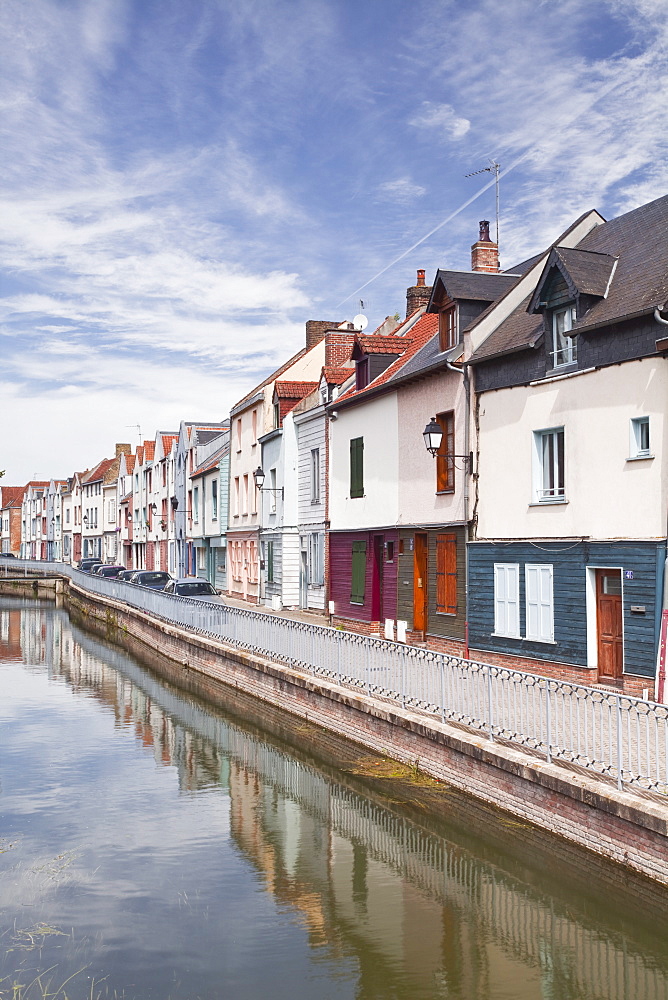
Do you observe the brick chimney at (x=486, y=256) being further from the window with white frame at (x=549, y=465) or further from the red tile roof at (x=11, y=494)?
the red tile roof at (x=11, y=494)

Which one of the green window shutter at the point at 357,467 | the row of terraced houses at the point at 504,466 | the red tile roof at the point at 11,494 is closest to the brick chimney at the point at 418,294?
the row of terraced houses at the point at 504,466

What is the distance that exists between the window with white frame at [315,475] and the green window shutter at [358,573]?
4.45m

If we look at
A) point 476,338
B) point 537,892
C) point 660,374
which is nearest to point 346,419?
point 476,338

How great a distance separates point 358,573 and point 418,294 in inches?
428

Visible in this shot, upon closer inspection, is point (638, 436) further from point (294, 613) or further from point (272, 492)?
point (272, 492)

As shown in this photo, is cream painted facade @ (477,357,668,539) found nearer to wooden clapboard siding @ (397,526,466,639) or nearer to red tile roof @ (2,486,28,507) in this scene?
wooden clapboard siding @ (397,526,466,639)

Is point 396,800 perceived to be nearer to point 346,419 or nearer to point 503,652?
point 503,652

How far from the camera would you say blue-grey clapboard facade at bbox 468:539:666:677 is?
52.5 ft

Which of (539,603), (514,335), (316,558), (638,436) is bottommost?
(539,603)

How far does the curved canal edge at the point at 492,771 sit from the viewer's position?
9383 millimetres

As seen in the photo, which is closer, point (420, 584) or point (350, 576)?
point (420, 584)

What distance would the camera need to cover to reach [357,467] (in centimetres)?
2831

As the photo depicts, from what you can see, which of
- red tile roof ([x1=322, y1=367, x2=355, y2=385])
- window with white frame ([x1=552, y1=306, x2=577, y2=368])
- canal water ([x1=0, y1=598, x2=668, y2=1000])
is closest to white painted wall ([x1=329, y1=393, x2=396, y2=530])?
red tile roof ([x1=322, y1=367, x2=355, y2=385])

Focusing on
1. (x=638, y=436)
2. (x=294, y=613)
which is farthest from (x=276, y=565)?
(x=638, y=436)
